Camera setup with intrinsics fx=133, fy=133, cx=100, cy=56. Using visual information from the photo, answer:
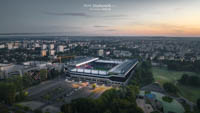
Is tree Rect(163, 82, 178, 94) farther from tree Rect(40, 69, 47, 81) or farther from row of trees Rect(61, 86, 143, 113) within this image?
tree Rect(40, 69, 47, 81)

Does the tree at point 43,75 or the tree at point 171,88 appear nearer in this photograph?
the tree at point 171,88

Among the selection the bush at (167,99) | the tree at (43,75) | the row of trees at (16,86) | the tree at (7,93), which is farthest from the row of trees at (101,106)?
the tree at (43,75)

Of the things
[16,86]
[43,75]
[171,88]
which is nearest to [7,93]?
[16,86]

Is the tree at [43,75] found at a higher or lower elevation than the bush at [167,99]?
higher

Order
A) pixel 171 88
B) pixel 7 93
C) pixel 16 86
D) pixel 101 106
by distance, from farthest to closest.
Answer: pixel 171 88
pixel 16 86
pixel 7 93
pixel 101 106

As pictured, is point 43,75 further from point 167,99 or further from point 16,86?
point 167,99

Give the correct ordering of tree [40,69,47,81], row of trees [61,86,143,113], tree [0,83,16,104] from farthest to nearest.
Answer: tree [40,69,47,81] < tree [0,83,16,104] < row of trees [61,86,143,113]

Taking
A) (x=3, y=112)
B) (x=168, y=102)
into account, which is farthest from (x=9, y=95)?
(x=168, y=102)

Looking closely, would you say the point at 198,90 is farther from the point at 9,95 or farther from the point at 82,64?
the point at 9,95

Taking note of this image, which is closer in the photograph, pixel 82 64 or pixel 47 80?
pixel 47 80

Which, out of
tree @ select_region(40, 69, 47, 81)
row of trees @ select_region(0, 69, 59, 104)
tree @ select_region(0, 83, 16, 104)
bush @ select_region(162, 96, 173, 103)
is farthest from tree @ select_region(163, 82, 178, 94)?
tree @ select_region(40, 69, 47, 81)

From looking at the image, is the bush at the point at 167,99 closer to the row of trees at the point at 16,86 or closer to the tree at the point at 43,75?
the row of trees at the point at 16,86
